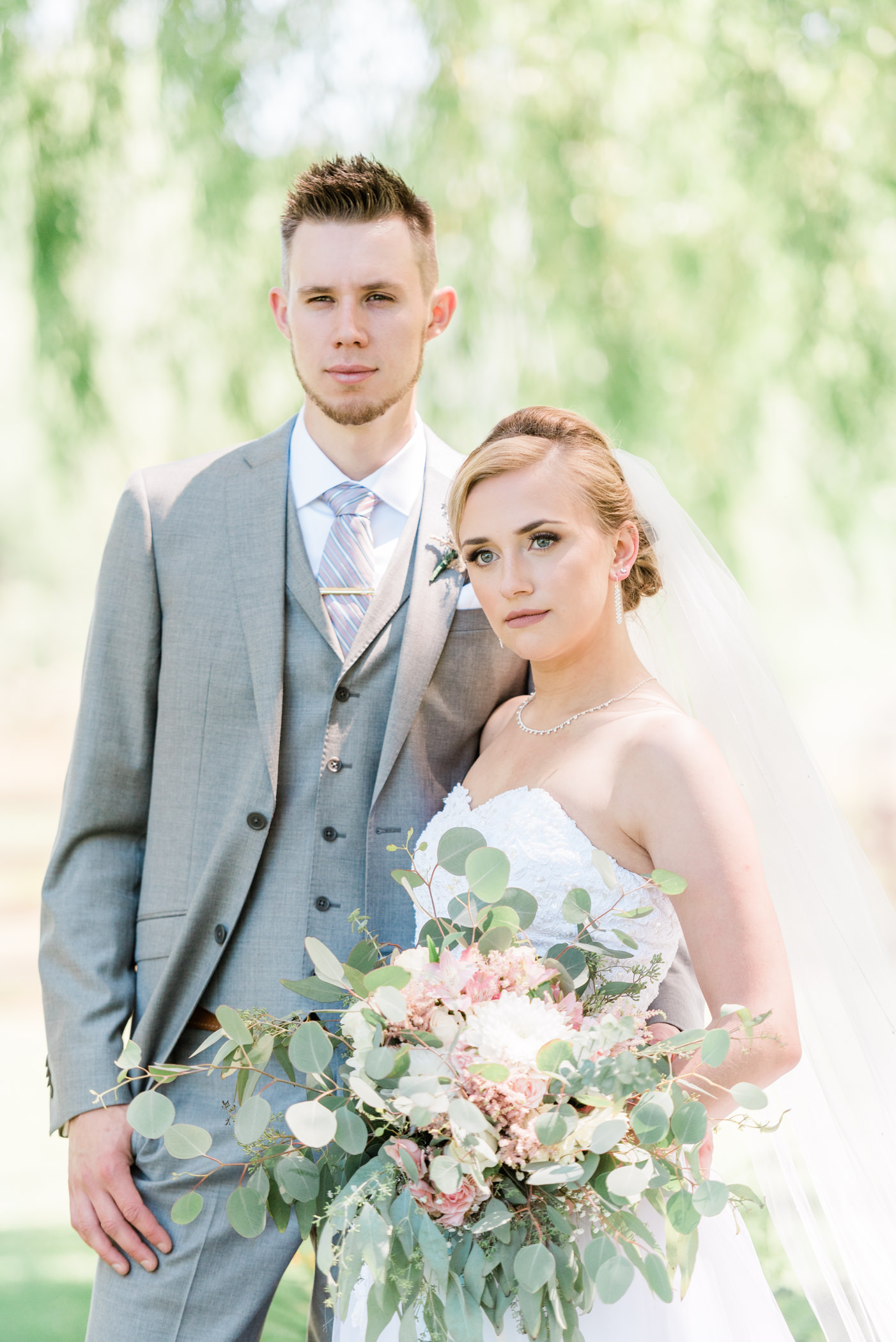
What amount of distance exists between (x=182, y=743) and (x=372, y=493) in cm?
56

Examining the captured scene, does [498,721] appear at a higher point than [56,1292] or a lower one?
higher

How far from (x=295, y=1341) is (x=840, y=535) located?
3.03 m

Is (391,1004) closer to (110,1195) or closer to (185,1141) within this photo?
(185,1141)

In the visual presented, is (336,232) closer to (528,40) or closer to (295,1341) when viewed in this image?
(528,40)

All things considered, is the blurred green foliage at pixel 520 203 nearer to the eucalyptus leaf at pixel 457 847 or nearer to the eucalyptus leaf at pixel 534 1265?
the eucalyptus leaf at pixel 457 847

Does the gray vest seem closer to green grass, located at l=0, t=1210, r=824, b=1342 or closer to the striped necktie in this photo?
the striped necktie

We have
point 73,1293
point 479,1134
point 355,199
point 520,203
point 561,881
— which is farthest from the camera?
point 73,1293

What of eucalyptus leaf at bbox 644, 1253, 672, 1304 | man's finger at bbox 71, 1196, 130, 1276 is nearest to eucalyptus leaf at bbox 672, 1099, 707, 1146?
eucalyptus leaf at bbox 644, 1253, 672, 1304

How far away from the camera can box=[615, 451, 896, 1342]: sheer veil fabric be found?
1.99 metres

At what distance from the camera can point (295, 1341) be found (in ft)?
12.9

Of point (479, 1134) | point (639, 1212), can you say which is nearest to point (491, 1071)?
point (479, 1134)

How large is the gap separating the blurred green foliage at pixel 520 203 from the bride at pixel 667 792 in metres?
1.40

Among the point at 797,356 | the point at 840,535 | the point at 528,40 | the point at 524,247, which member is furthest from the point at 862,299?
the point at 528,40

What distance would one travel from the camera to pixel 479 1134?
1.30 meters
